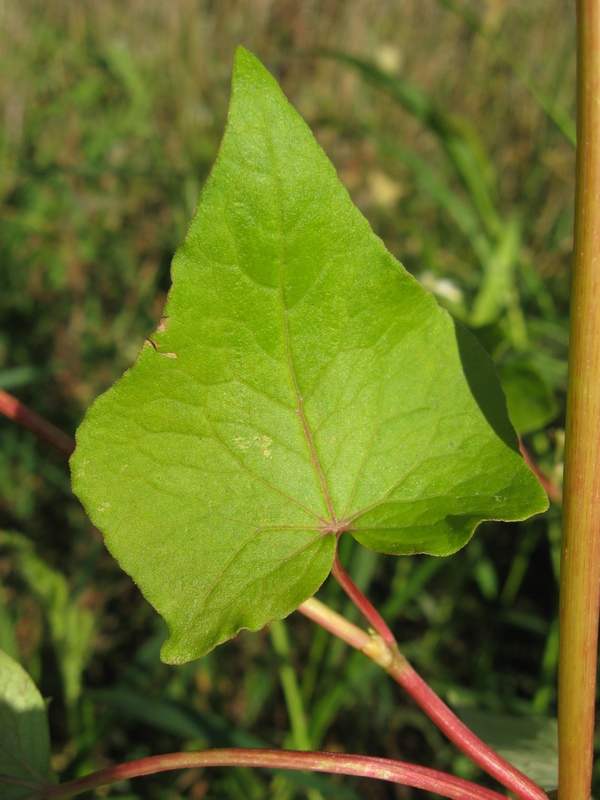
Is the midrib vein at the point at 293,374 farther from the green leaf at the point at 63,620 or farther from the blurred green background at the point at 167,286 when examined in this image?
the green leaf at the point at 63,620

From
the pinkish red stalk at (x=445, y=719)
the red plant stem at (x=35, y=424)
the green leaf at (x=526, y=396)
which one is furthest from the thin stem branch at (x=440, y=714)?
the green leaf at (x=526, y=396)

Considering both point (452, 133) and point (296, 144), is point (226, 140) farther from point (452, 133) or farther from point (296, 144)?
point (452, 133)

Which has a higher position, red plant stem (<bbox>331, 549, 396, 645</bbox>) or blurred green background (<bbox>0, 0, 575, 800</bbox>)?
red plant stem (<bbox>331, 549, 396, 645</bbox>)

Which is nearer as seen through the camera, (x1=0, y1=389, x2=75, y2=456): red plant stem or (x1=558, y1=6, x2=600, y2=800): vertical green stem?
(x1=558, y1=6, x2=600, y2=800): vertical green stem

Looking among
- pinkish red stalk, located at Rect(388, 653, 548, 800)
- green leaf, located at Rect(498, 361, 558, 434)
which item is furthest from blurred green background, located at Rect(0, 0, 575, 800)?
pinkish red stalk, located at Rect(388, 653, 548, 800)

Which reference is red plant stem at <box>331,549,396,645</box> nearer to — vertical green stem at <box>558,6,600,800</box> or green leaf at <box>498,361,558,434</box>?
vertical green stem at <box>558,6,600,800</box>

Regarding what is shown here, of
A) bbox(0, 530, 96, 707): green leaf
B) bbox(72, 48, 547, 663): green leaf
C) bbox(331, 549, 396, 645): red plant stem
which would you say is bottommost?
bbox(0, 530, 96, 707): green leaf
